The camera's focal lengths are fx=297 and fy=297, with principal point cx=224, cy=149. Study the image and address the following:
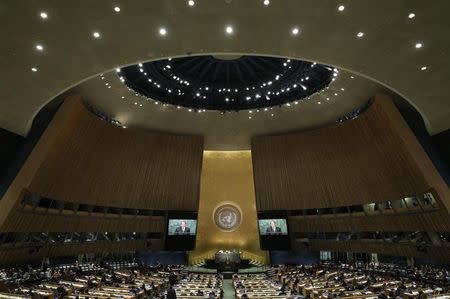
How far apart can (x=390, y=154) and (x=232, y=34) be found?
14.2 metres

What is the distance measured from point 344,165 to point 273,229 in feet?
29.5

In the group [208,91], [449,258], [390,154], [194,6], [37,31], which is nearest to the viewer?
[194,6]

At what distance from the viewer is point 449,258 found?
17.0 meters

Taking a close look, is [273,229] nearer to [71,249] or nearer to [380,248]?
[380,248]

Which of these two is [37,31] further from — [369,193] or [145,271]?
[369,193]

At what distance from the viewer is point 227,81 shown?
82.6 feet

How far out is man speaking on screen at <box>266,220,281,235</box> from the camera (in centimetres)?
2780

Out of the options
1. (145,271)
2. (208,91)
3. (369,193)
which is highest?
(208,91)

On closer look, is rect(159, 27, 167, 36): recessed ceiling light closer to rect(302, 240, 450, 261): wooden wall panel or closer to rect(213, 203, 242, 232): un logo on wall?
rect(302, 240, 450, 261): wooden wall panel

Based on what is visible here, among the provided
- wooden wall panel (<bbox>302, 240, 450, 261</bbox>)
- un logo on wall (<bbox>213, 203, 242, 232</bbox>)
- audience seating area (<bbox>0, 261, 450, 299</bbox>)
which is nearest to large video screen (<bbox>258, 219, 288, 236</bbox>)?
wooden wall panel (<bbox>302, 240, 450, 261</bbox>)

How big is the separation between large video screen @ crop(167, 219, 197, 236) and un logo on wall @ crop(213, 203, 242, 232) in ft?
17.9

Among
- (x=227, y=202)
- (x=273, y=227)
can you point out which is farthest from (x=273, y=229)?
(x=227, y=202)

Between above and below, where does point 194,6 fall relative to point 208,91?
below

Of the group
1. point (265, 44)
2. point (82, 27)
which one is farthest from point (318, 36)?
point (82, 27)
